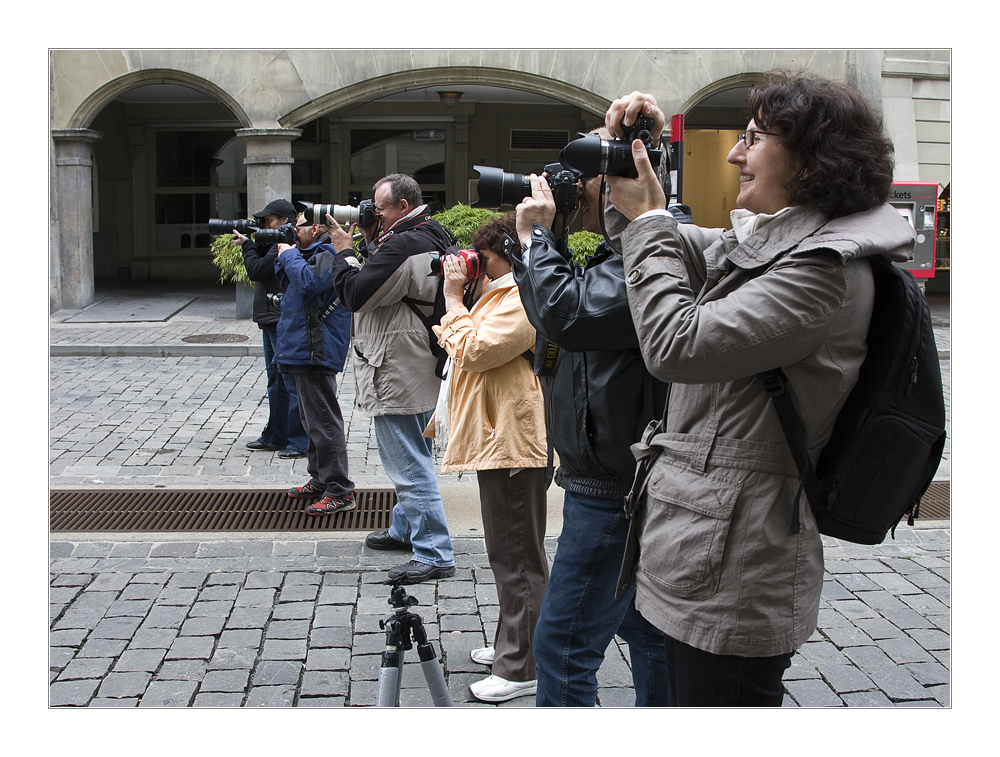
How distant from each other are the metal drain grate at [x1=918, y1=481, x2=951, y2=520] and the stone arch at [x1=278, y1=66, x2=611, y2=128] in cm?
951

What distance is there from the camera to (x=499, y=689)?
3.30m

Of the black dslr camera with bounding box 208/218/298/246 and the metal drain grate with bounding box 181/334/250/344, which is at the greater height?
the black dslr camera with bounding box 208/218/298/246

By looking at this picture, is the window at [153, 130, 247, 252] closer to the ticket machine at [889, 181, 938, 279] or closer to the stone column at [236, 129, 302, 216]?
the stone column at [236, 129, 302, 216]

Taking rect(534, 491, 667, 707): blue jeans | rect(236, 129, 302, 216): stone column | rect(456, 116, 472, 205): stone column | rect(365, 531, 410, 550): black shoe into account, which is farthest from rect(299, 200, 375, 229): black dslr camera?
rect(456, 116, 472, 205): stone column

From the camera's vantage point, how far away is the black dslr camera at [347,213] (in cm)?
476

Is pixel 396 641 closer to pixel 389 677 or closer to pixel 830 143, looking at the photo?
pixel 389 677

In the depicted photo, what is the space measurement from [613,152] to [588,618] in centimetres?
125

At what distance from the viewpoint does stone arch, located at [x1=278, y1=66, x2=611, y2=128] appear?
46.3ft

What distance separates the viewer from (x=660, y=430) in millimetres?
2107

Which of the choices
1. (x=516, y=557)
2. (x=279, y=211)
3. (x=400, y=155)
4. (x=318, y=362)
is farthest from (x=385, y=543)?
(x=400, y=155)

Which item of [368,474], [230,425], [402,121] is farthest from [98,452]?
[402,121]

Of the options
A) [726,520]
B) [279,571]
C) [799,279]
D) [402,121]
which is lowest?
[279,571]

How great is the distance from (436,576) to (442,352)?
1095mm

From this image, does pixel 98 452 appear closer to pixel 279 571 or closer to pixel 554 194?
pixel 279 571
